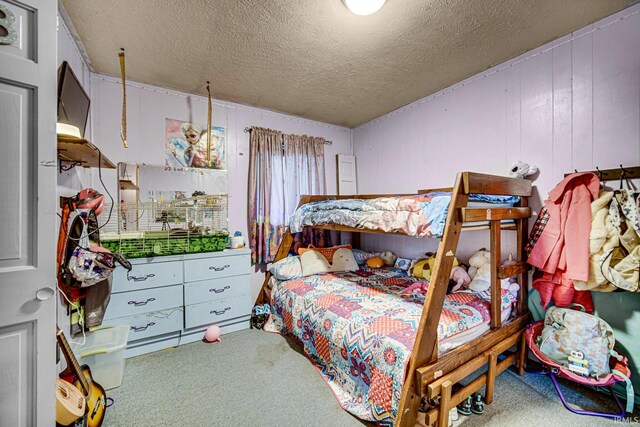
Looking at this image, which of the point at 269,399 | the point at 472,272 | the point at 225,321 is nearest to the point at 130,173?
the point at 225,321

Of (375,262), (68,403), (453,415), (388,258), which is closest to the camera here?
(68,403)

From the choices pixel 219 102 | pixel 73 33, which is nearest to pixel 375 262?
pixel 219 102

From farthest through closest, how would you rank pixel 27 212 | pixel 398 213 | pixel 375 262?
pixel 375 262, pixel 398 213, pixel 27 212

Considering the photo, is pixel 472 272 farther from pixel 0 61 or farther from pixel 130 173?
pixel 130 173

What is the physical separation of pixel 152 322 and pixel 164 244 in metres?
0.68

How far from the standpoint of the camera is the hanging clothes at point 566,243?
1692mm

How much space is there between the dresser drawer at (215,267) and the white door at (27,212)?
1448 mm

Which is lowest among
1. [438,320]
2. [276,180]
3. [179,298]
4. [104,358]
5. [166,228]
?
[104,358]

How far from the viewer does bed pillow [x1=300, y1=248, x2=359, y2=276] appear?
283cm

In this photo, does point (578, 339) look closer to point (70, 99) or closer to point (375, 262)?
point (375, 262)

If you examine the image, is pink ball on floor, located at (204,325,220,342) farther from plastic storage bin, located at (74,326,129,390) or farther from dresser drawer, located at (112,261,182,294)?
plastic storage bin, located at (74,326,129,390)

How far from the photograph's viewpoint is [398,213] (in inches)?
76.5

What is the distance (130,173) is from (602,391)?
13.6 feet

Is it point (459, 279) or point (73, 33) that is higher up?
point (73, 33)
